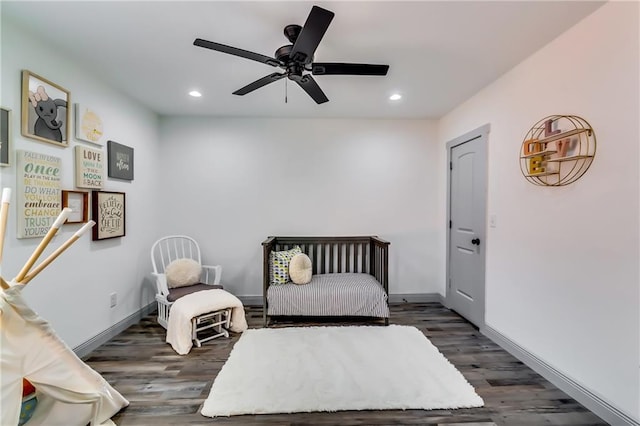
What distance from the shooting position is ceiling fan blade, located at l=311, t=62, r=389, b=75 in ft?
5.68

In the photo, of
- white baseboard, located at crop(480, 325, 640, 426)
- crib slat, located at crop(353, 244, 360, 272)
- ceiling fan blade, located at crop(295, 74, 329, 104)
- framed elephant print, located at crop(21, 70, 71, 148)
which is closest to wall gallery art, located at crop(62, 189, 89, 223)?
framed elephant print, located at crop(21, 70, 71, 148)

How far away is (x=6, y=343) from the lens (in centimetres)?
118

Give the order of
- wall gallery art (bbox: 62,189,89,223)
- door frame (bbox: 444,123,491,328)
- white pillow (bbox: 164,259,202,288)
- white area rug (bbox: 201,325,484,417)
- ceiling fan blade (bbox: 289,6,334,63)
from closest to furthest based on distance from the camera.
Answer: ceiling fan blade (bbox: 289,6,334,63) < white area rug (bbox: 201,325,484,417) < wall gallery art (bbox: 62,189,89,223) < door frame (bbox: 444,123,491,328) < white pillow (bbox: 164,259,202,288)

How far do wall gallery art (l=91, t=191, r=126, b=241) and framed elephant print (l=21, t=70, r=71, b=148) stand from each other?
53 centimetres

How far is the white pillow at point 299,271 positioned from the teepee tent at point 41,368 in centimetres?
168

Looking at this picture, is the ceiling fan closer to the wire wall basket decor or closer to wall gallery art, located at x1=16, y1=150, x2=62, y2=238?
the wire wall basket decor

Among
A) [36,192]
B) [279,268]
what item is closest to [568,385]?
[279,268]

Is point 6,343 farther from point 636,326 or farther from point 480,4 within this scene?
point 636,326

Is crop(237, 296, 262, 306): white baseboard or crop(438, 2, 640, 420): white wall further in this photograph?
crop(237, 296, 262, 306): white baseboard

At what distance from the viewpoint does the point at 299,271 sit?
2914mm

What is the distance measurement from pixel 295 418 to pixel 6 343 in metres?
1.45

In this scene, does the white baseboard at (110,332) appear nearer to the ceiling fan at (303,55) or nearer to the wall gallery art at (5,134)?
the wall gallery art at (5,134)

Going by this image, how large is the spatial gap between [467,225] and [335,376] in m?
2.09

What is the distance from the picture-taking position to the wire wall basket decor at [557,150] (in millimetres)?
1705
